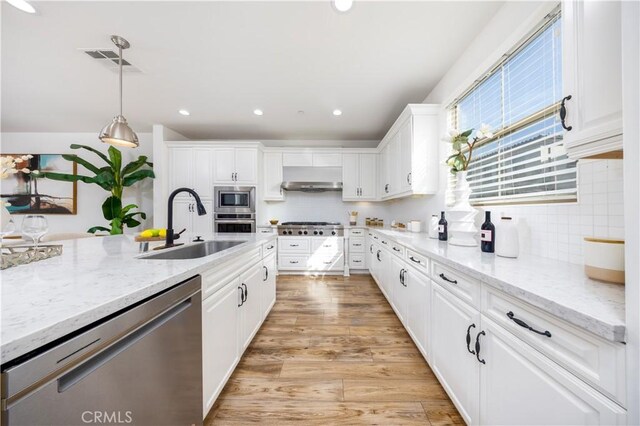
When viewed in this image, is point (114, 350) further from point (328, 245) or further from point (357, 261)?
point (357, 261)

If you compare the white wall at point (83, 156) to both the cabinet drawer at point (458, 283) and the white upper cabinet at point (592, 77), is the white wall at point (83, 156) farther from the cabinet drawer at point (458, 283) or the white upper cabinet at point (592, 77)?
the white upper cabinet at point (592, 77)

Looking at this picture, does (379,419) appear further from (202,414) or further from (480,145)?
(480,145)

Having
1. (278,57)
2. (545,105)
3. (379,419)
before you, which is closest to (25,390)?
(379,419)

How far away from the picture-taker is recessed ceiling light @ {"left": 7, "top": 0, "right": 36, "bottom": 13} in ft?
5.50

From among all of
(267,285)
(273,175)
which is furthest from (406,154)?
(273,175)

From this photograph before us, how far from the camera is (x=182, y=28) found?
1.99m

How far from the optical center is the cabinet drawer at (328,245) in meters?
4.31

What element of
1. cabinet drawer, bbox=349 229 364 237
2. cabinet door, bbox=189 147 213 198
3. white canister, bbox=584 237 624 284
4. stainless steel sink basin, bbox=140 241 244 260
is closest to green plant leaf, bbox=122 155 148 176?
cabinet door, bbox=189 147 213 198

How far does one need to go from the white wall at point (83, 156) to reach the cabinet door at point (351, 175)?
13.0 feet

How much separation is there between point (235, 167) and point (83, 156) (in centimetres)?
332

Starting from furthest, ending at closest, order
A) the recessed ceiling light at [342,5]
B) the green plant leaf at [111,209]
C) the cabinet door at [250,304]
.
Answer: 1. the green plant leaf at [111,209]
2. the cabinet door at [250,304]
3. the recessed ceiling light at [342,5]

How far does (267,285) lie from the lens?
8.01ft

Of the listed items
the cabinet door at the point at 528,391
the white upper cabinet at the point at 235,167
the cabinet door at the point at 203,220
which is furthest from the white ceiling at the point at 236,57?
the cabinet door at the point at 528,391

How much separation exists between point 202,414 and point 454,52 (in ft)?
11.0
